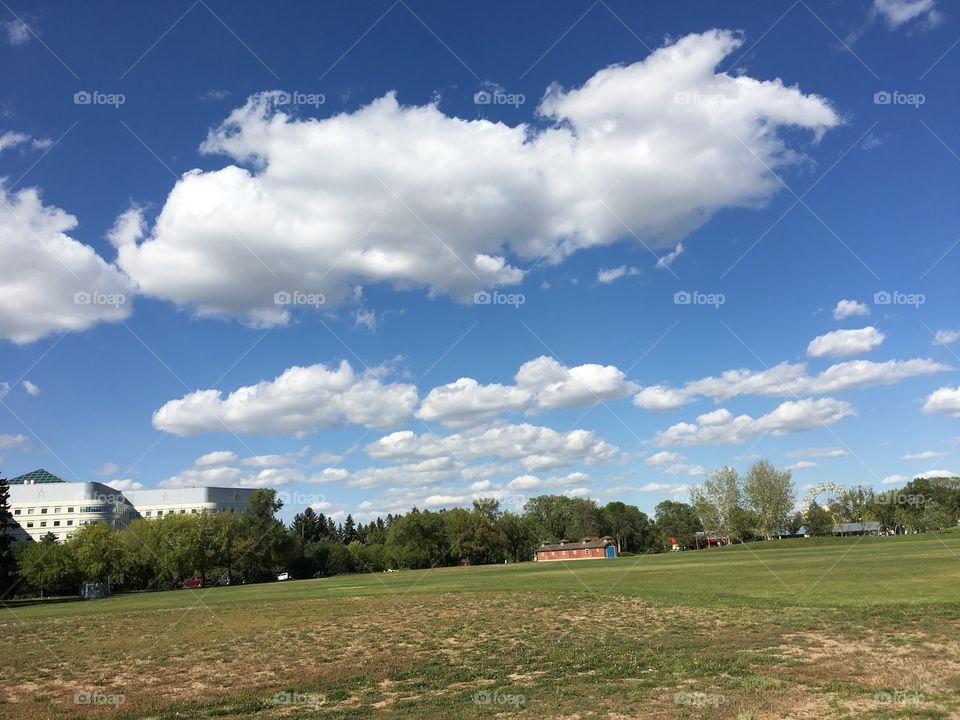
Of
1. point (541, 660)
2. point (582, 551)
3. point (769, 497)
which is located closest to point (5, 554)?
point (541, 660)

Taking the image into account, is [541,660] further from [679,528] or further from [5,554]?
[679,528]

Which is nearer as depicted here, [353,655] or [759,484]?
[353,655]

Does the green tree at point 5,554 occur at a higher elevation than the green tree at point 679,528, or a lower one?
higher

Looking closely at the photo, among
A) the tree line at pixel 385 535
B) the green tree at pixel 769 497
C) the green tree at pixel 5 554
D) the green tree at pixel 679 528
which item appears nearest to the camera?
the green tree at pixel 5 554

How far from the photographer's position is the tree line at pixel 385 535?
99.3m

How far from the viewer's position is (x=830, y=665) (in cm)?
1753

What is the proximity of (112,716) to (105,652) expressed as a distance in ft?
44.5

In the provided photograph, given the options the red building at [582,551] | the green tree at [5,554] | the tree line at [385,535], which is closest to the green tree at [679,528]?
the tree line at [385,535]

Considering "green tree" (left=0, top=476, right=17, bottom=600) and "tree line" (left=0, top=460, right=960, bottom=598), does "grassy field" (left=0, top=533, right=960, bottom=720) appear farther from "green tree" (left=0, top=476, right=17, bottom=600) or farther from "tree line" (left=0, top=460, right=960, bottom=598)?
"tree line" (left=0, top=460, right=960, bottom=598)

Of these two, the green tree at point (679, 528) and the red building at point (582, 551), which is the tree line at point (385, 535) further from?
the red building at point (582, 551)

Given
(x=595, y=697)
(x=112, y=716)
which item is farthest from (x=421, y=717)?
(x=112, y=716)

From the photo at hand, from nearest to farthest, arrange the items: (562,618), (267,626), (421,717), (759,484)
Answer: (421,717), (562,618), (267,626), (759,484)

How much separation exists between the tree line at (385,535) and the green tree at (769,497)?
22cm

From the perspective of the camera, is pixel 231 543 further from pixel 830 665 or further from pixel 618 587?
pixel 830 665
